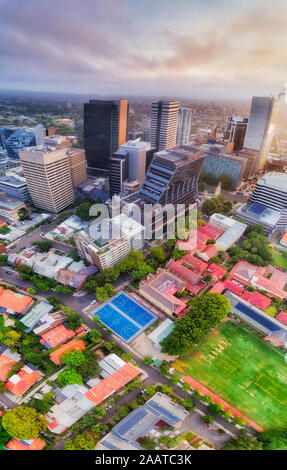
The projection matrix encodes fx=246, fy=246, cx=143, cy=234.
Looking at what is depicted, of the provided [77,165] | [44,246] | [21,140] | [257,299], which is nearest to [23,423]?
[44,246]

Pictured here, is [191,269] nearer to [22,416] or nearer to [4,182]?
[22,416]

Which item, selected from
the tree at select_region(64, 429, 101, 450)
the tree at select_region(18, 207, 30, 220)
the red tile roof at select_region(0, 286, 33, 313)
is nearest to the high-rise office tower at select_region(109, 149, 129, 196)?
the tree at select_region(18, 207, 30, 220)

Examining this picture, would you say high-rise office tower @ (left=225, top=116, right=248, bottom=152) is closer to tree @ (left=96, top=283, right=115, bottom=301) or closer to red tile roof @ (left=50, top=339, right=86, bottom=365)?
tree @ (left=96, top=283, right=115, bottom=301)

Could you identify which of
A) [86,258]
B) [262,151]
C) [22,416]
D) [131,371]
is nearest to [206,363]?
[131,371]

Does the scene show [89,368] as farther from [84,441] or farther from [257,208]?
[257,208]

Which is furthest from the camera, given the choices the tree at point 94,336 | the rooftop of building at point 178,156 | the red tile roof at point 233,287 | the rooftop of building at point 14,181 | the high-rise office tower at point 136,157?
the high-rise office tower at point 136,157

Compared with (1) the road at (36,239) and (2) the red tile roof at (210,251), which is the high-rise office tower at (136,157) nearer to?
(1) the road at (36,239)

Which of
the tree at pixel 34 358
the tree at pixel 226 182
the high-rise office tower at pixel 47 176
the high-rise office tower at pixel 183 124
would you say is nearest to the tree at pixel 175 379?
the tree at pixel 34 358
